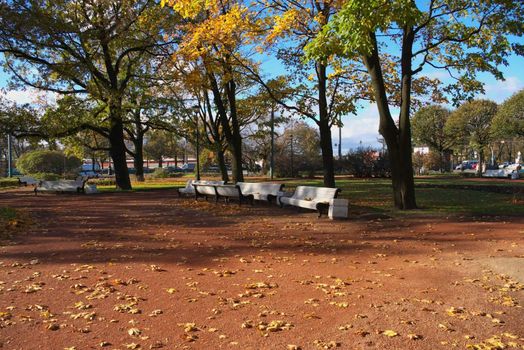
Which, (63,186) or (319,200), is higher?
(63,186)

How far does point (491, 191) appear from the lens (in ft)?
69.9

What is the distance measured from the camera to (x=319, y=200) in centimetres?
1232

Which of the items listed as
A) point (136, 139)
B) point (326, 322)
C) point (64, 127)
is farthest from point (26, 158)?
point (326, 322)

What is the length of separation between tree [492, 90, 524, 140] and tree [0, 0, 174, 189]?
115ft

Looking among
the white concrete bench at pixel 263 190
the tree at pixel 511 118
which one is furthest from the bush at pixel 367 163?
the white concrete bench at pixel 263 190

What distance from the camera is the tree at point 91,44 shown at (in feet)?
68.0

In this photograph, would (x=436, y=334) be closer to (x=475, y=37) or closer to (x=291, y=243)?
(x=291, y=243)

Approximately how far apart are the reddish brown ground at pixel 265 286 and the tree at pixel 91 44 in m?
13.0

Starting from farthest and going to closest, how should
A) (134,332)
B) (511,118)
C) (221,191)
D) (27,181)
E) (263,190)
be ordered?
(511,118) < (27,181) < (221,191) < (263,190) < (134,332)

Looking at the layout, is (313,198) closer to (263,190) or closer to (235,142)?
(263,190)

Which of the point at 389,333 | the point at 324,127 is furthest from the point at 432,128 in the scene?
the point at 389,333

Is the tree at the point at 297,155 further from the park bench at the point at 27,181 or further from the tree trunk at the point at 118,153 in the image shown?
the park bench at the point at 27,181

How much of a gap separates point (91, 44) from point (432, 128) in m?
39.9

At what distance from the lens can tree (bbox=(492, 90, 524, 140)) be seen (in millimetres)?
45688
